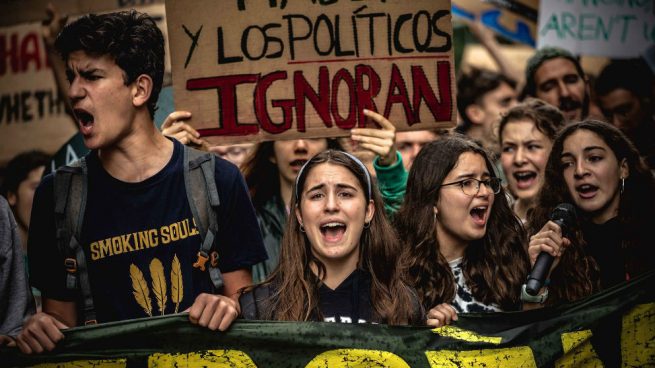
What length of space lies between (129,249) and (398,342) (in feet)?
3.51

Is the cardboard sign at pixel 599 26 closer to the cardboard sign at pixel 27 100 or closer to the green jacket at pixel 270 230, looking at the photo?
the green jacket at pixel 270 230

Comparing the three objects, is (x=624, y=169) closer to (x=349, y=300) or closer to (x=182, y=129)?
(x=349, y=300)

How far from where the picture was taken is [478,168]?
4.13 metres

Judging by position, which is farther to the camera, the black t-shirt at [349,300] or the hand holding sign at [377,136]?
the hand holding sign at [377,136]

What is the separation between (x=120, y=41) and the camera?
3.46 meters

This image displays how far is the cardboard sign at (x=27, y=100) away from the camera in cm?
651

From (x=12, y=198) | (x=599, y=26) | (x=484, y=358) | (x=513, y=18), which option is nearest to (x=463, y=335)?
(x=484, y=358)

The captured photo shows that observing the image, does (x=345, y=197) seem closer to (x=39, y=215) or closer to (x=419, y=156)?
(x=419, y=156)

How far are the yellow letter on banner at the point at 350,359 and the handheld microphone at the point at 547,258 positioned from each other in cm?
61

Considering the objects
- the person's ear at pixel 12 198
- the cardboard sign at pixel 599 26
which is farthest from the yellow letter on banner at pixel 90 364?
the cardboard sign at pixel 599 26

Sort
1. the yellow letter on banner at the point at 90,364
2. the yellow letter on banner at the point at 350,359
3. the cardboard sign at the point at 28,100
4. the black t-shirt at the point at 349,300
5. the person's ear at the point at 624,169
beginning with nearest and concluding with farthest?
the yellow letter on banner at the point at 90,364, the yellow letter on banner at the point at 350,359, the black t-shirt at the point at 349,300, the person's ear at the point at 624,169, the cardboard sign at the point at 28,100

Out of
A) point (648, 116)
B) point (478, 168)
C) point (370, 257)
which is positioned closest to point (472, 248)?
point (478, 168)

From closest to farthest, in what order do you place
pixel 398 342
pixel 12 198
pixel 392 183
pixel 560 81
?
pixel 398 342, pixel 392 183, pixel 12 198, pixel 560 81

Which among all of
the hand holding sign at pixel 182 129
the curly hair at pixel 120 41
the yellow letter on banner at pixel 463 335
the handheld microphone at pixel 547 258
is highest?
the curly hair at pixel 120 41
